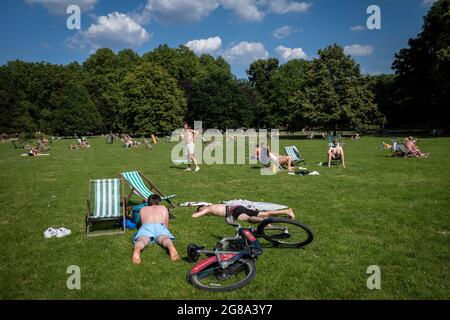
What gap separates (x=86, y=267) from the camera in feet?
17.7

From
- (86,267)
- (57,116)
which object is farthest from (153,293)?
(57,116)

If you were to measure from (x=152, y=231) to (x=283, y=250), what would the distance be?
96.5 inches

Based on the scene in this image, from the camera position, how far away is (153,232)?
20.8ft

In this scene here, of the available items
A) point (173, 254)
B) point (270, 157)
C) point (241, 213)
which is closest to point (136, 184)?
point (241, 213)

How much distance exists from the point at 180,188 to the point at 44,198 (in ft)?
14.1

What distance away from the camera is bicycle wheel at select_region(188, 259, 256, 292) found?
4.60 metres

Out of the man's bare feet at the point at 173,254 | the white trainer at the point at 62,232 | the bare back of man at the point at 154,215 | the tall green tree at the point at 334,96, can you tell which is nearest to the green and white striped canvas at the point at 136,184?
the bare back of man at the point at 154,215

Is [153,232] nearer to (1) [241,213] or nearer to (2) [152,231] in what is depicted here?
(2) [152,231]

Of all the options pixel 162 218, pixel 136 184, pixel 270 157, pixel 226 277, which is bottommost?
pixel 226 277

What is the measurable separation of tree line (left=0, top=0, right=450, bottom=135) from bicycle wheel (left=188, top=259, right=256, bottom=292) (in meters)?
40.5

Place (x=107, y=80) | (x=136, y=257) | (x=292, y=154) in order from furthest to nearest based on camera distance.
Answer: (x=107, y=80)
(x=292, y=154)
(x=136, y=257)

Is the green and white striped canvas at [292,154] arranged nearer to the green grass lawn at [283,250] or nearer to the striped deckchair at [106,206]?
the green grass lawn at [283,250]

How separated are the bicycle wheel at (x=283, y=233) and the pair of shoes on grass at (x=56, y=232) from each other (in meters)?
4.10

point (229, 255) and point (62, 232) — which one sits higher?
point (229, 255)
